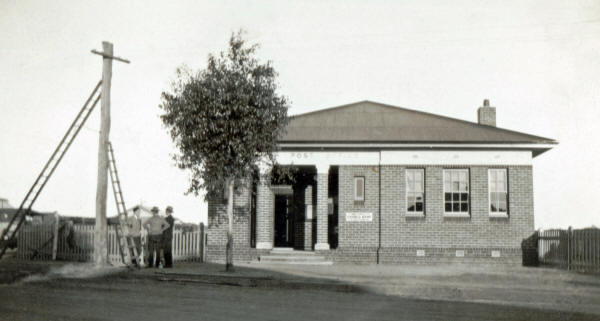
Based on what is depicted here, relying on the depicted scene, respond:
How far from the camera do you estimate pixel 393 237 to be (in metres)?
19.9

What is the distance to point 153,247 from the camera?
16828 millimetres

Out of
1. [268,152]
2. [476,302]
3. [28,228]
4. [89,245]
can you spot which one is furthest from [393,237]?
[28,228]

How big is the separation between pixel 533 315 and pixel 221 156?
896 centimetres

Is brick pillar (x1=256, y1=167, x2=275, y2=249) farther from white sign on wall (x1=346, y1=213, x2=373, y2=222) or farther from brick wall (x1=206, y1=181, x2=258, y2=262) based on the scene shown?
white sign on wall (x1=346, y1=213, x2=373, y2=222)

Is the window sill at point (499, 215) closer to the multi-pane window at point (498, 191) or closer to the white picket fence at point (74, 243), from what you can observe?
the multi-pane window at point (498, 191)

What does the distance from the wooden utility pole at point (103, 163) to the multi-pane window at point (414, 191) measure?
997 cm

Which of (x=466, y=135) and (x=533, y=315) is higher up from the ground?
(x=466, y=135)

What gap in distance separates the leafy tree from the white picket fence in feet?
15.9

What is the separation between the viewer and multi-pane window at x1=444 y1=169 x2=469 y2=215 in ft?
65.9

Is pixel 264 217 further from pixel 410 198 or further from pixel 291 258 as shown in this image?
pixel 410 198

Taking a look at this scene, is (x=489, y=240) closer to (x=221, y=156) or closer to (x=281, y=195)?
(x=281, y=195)

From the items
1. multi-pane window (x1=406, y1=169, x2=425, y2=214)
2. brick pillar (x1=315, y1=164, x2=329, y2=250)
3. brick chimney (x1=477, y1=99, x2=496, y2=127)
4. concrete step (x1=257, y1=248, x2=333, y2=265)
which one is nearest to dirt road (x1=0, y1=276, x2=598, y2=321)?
concrete step (x1=257, y1=248, x2=333, y2=265)

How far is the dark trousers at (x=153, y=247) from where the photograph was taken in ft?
54.6

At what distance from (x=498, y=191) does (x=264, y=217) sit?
8.10 metres
